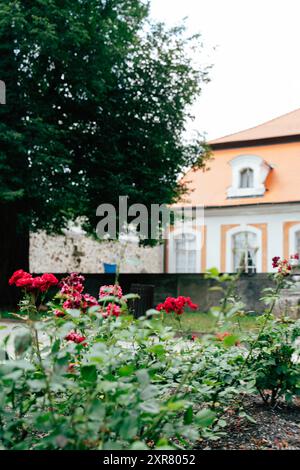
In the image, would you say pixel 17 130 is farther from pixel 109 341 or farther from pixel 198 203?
pixel 198 203

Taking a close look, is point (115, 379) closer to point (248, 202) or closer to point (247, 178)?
point (248, 202)

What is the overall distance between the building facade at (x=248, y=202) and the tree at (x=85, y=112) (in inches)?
312

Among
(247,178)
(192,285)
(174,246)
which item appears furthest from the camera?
(174,246)

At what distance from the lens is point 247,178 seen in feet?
76.0

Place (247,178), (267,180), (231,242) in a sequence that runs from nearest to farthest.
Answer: (267,180) < (231,242) < (247,178)

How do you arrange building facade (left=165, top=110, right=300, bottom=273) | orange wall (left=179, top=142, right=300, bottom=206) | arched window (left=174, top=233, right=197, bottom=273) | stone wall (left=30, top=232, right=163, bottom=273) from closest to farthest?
stone wall (left=30, top=232, right=163, bottom=273) < building facade (left=165, top=110, right=300, bottom=273) < orange wall (left=179, top=142, right=300, bottom=206) < arched window (left=174, top=233, right=197, bottom=273)

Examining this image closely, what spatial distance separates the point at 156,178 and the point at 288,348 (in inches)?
408

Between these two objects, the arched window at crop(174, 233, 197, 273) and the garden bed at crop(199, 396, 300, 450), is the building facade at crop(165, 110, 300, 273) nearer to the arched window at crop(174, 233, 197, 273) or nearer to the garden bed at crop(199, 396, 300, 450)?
the arched window at crop(174, 233, 197, 273)

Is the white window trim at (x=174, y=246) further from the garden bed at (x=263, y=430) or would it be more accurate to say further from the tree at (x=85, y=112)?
the garden bed at (x=263, y=430)

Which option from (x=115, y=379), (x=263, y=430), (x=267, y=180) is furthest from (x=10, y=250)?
(x=267, y=180)

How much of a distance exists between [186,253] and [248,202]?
3.67 meters

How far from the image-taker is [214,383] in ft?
9.39

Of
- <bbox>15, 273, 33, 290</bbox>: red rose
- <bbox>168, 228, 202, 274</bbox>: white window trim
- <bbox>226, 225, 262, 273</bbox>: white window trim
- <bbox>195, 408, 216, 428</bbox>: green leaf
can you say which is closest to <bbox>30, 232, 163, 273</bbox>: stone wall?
<bbox>168, 228, 202, 274</bbox>: white window trim

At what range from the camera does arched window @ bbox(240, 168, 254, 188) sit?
23.0 metres
